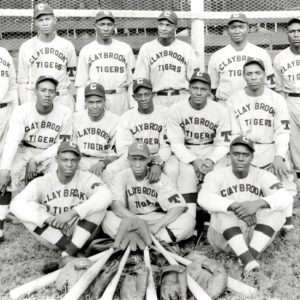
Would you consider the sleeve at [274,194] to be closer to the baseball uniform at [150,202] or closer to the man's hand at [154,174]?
the baseball uniform at [150,202]

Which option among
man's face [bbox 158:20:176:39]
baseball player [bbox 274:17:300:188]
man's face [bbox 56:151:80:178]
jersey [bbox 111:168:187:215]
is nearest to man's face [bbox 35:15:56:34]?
man's face [bbox 158:20:176:39]

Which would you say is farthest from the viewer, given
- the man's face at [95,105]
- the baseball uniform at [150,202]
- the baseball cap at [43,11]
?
the baseball cap at [43,11]

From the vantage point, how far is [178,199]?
533 cm

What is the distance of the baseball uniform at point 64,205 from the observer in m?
4.96

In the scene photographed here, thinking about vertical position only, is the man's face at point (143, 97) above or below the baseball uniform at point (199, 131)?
above

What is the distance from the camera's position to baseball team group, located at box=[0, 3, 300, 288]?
4.99m

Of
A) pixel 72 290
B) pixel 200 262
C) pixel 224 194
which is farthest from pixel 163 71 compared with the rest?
pixel 72 290

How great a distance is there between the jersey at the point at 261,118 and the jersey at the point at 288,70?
740mm

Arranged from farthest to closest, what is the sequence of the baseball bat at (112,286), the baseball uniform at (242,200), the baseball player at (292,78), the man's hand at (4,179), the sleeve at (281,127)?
the baseball player at (292,78)
the sleeve at (281,127)
the man's hand at (4,179)
the baseball uniform at (242,200)
the baseball bat at (112,286)

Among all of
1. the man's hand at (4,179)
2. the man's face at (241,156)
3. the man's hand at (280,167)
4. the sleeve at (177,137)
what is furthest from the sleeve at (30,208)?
the man's hand at (280,167)

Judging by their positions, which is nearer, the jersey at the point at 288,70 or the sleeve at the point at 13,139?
the sleeve at the point at 13,139

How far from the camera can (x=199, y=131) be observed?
600 cm

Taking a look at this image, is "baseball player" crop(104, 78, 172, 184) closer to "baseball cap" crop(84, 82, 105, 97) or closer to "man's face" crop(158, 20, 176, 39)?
"baseball cap" crop(84, 82, 105, 97)

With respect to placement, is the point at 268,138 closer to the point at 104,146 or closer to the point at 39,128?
the point at 104,146
